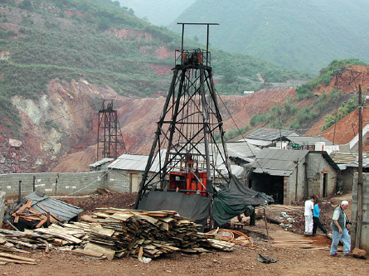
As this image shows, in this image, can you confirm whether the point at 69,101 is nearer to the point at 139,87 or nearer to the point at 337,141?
the point at 139,87

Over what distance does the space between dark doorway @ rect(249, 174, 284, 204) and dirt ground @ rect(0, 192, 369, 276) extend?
36.1 ft

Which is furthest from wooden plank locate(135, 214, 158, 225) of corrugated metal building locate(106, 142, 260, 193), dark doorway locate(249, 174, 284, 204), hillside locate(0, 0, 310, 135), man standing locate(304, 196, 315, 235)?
hillside locate(0, 0, 310, 135)

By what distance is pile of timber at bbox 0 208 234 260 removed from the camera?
9414 millimetres

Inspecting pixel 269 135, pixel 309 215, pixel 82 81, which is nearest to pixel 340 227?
pixel 309 215

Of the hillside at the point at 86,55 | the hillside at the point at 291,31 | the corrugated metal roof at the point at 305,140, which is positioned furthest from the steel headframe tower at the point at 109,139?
the hillside at the point at 291,31

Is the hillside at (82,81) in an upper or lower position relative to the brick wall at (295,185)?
upper

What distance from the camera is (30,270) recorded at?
319 inches

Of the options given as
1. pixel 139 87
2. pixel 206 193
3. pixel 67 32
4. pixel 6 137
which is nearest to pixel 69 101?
pixel 6 137

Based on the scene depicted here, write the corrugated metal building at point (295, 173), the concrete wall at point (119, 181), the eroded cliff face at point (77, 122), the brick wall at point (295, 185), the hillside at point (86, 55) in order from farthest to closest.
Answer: the hillside at point (86, 55) → the eroded cliff face at point (77, 122) → the concrete wall at point (119, 181) → the corrugated metal building at point (295, 173) → the brick wall at point (295, 185)

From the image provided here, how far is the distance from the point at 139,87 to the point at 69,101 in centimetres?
2057

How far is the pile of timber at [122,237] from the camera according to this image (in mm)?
9414

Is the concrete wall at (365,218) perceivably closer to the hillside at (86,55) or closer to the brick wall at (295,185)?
the brick wall at (295,185)

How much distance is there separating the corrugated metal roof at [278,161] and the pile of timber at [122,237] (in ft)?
36.1

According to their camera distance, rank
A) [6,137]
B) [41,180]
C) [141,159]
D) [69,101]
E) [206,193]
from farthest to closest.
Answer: [69,101]
[6,137]
[141,159]
[41,180]
[206,193]
